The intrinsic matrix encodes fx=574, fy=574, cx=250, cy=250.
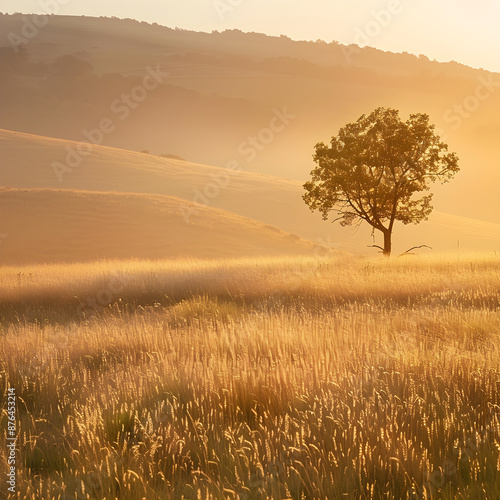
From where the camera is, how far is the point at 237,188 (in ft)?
267

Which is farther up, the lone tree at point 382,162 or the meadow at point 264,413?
the lone tree at point 382,162

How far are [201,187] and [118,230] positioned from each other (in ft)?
113

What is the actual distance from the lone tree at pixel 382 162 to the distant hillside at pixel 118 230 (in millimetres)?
13881

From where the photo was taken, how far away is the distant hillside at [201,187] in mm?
66938

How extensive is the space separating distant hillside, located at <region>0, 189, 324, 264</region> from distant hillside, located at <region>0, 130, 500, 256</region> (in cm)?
1417

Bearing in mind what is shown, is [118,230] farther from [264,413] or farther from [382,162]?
[264,413]

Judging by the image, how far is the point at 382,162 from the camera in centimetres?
2555

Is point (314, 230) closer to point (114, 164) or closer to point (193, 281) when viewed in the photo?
point (114, 164)

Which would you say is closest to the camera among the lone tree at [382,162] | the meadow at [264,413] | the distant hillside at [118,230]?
the meadow at [264,413]

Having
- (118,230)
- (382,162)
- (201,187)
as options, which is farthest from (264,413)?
(201,187)

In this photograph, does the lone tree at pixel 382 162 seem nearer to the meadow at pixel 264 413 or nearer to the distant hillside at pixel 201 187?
the meadow at pixel 264 413

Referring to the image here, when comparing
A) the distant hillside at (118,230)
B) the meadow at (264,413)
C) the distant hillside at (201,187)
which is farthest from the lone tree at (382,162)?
the distant hillside at (201,187)

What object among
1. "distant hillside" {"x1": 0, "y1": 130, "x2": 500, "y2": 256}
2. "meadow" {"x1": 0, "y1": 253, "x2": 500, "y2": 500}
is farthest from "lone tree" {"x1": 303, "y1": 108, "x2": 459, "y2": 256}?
"distant hillside" {"x1": 0, "y1": 130, "x2": 500, "y2": 256}

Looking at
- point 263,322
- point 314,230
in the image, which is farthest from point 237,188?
point 263,322
